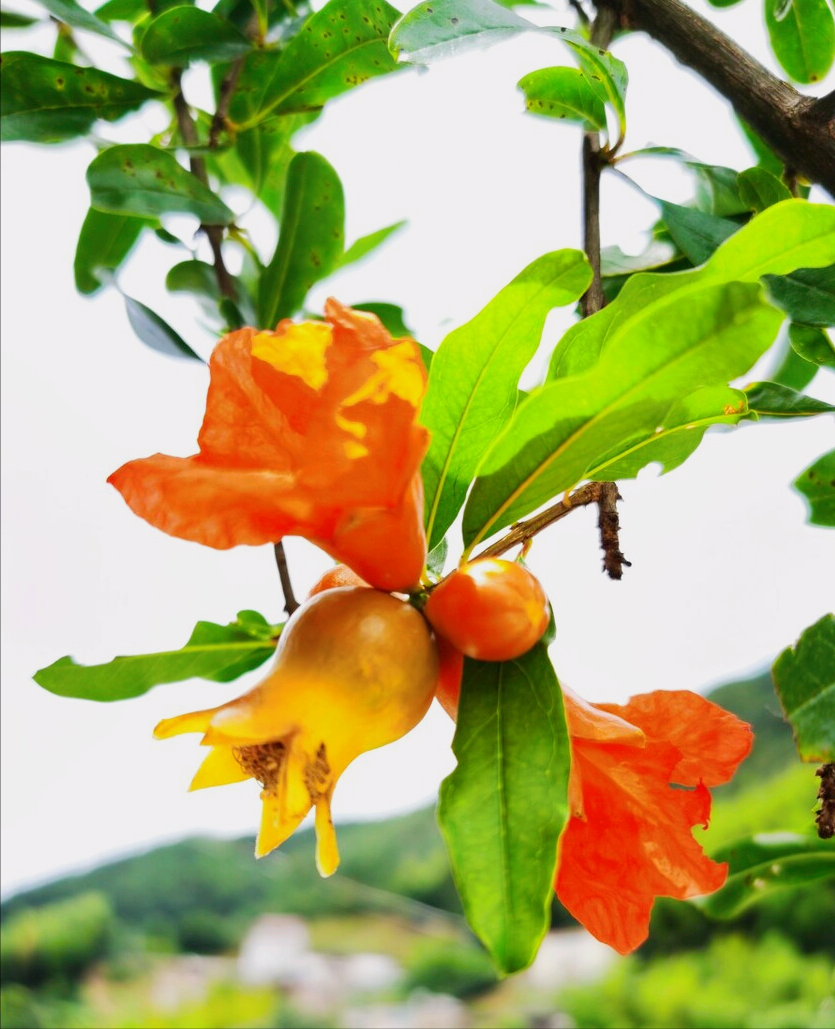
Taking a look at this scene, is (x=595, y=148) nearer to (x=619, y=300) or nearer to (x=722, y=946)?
(x=619, y=300)

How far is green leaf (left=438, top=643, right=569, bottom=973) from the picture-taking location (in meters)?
0.31

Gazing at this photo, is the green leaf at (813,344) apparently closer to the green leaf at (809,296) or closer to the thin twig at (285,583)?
the green leaf at (809,296)

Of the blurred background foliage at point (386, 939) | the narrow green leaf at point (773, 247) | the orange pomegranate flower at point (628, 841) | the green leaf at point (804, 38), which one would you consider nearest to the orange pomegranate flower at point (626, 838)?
the orange pomegranate flower at point (628, 841)

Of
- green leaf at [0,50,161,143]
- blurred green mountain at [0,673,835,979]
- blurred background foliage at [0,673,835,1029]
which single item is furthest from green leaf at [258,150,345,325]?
blurred green mountain at [0,673,835,979]

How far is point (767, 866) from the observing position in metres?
0.65

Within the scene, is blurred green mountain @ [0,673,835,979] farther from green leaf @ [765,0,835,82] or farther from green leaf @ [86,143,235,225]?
green leaf @ [86,143,235,225]

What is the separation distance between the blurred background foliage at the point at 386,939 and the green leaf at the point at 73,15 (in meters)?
1.44

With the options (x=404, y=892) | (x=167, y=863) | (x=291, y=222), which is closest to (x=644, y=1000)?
(x=404, y=892)

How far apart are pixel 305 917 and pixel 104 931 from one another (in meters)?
0.38

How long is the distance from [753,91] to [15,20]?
0.53 m

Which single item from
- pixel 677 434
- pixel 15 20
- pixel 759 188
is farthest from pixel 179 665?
pixel 15 20

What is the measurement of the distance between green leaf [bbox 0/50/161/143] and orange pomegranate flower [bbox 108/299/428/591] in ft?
1.27

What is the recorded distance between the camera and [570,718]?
1.15 ft

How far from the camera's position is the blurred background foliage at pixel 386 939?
1747 millimetres
